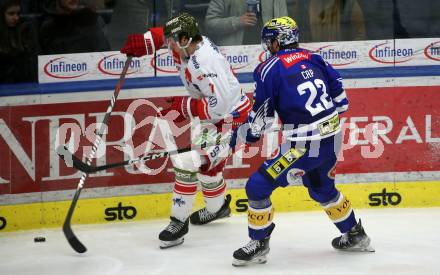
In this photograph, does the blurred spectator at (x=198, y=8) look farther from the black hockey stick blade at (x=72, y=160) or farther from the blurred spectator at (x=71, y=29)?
the black hockey stick blade at (x=72, y=160)

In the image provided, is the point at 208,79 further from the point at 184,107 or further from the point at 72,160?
the point at 72,160

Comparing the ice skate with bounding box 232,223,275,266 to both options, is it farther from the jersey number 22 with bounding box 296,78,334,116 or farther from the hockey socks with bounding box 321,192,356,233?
the jersey number 22 with bounding box 296,78,334,116

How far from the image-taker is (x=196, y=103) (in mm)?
5691

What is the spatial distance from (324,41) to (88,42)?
62.7 inches

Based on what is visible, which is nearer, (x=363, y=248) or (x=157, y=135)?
(x=363, y=248)

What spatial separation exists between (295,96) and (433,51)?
75.6 inches

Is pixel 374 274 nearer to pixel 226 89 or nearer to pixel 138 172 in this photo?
pixel 226 89

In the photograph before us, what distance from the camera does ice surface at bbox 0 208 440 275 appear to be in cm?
534

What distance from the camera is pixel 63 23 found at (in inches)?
248

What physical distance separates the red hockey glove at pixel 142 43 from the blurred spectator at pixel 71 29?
2.18 ft

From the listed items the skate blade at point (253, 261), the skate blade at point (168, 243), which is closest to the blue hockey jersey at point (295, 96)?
the skate blade at point (253, 261)

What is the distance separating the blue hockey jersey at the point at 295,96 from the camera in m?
5.16

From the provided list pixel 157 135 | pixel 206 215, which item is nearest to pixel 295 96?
pixel 206 215

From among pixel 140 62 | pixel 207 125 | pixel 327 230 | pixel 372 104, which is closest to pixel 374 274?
pixel 327 230
